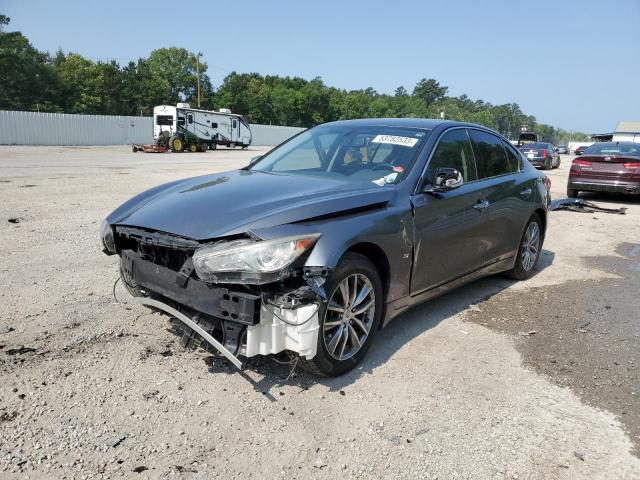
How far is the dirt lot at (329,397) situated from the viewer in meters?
2.56

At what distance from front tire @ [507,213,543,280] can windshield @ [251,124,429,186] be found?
2203 millimetres

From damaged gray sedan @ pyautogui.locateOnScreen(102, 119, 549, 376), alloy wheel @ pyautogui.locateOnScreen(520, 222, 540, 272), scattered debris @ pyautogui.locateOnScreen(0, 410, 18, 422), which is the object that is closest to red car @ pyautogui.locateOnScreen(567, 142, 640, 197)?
alloy wheel @ pyautogui.locateOnScreen(520, 222, 540, 272)

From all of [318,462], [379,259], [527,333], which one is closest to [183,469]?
[318,462]

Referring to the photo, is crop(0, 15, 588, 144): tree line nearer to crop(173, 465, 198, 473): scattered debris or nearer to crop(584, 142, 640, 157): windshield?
crop(584, 142, 640, 157): windshield

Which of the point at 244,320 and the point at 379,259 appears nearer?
the point at 244,320

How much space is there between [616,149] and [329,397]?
512 inches

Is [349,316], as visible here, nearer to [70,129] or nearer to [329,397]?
[329,397]

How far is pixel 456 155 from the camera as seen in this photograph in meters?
4.49

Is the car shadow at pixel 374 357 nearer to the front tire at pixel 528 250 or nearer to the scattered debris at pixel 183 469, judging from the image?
the front tire at pixel 528 250

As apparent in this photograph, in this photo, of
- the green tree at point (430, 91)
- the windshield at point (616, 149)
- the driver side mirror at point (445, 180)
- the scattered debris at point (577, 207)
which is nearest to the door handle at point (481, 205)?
the driver side mirror at point (445, 180)

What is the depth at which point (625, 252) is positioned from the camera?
779 cm

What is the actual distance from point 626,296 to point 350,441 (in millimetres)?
4226

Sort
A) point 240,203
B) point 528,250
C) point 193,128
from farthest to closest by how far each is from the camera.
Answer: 1. point 193,128
2. point 528,250
3. point 240,203

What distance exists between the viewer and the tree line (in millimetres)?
55781
